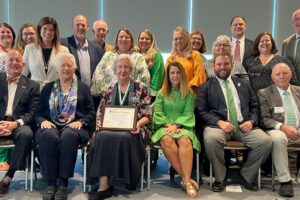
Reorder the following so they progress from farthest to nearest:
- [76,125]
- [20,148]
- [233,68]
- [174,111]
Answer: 1. [233,68]
2. [174,111]
3. [76,125]
4. [20,148]

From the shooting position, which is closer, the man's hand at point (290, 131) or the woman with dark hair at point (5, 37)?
the man's hand at point (290, 131)

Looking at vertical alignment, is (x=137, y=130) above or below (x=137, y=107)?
below

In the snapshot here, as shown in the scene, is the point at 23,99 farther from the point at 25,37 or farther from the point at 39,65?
the point at 25,37

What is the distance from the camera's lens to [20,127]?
11.2 ft

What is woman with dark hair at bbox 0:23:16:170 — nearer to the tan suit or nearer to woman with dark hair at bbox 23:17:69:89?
woman with dark hair at bbox 23:17:69:89

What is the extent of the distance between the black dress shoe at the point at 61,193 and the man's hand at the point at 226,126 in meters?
1.53

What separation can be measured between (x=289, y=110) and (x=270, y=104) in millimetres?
190

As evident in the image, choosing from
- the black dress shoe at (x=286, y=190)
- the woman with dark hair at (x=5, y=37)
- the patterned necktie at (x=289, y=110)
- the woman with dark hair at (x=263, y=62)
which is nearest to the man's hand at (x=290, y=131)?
the patterned necktie at (x=289, y=110)

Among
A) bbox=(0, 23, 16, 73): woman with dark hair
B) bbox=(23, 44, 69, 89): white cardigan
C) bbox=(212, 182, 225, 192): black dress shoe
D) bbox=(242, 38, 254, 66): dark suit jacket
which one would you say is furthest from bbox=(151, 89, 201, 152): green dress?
bbox=(0, 23, 16, 73): woman with dark hair

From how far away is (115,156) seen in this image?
10.5 feet

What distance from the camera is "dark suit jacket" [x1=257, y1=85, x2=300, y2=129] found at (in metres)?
3.70

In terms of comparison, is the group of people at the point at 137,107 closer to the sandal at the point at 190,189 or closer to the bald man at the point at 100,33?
the sandal at the point at 190,189

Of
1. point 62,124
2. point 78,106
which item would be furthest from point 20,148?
point 78,106

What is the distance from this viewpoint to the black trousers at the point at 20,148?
3277 millimetres
